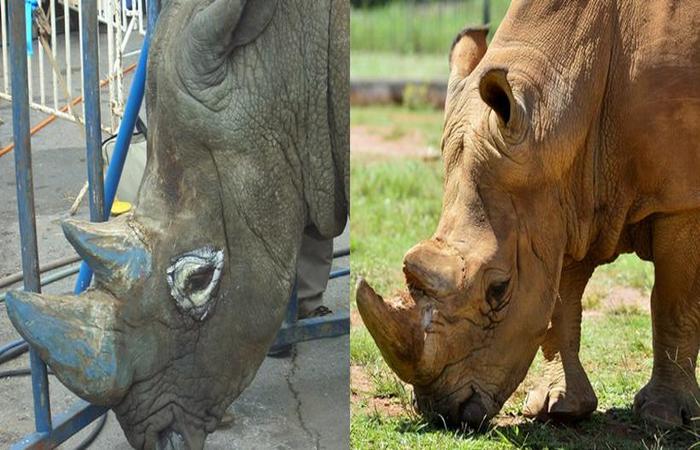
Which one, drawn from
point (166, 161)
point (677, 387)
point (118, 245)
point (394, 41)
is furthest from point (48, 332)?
point (394, 41)

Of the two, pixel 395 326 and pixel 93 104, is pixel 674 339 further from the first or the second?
pixel 93 104

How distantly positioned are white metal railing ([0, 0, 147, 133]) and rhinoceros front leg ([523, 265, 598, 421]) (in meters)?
2.74

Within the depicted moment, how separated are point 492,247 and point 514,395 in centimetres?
95

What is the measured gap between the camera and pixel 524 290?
13.5ft

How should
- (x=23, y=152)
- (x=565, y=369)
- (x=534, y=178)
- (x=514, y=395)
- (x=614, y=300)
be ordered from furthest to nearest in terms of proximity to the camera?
(x=614, y=300) < (x=514, y=395) < (x=565, y=369) < (x=534, y=178) < (x=23, y=152)

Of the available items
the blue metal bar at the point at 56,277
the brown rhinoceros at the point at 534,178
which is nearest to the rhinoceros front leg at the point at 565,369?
the brown rhinoceros at the point at 534,178

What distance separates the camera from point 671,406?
4.50 meters

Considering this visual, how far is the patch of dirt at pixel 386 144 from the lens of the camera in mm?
8789

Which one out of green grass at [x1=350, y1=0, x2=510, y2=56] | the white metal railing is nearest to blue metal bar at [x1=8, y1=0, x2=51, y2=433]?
the white metal railing

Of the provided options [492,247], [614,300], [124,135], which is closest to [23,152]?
[124,135]

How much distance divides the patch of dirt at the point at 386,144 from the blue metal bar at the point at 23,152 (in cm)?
491

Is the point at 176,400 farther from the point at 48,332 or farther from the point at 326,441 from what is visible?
the point at 326,441

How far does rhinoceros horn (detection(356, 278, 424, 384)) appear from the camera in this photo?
396 centimetres

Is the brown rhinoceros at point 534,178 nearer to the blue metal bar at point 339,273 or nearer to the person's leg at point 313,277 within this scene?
the person's leg at point 313,277
